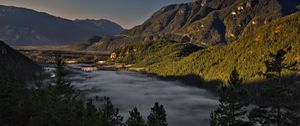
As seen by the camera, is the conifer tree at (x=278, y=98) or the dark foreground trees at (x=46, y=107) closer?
the conifer tree at (x=278, y=98)

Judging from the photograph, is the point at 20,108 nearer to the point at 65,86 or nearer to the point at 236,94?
the point at 65,86

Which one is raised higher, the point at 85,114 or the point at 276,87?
the point at 276,87

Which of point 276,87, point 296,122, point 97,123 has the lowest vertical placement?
point 97,123

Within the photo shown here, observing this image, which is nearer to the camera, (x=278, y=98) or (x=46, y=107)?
(x=278, y=98)

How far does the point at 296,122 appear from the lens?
46.9 metres

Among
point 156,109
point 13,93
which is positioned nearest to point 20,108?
point 13,93

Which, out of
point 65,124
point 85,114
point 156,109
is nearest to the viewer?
point 65,124

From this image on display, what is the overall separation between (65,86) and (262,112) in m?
36.3

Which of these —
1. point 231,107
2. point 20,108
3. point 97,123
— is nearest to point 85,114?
point 97,123

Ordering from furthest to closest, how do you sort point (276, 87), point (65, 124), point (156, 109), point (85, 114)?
1. point (156, 109)
2. point (85, 114)
3. point (65, 124)
4. point (276, 87)

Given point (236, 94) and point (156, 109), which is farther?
point (156, 109)

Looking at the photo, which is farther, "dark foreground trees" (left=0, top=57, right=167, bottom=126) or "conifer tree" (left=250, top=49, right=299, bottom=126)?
"dark foreground trees" (left=0, top=57, right=167, bottom=126)

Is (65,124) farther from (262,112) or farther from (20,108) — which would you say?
(262,112)

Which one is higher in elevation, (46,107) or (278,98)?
(278,98)
